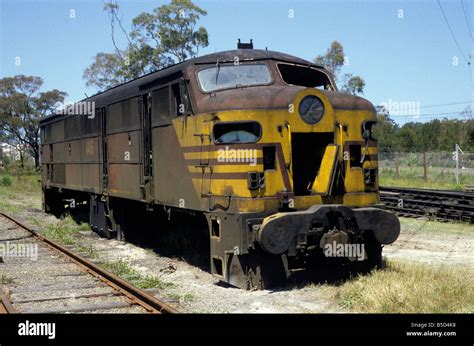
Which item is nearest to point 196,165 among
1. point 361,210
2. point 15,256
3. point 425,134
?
point 361,210

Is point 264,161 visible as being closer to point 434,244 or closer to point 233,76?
point 233,76

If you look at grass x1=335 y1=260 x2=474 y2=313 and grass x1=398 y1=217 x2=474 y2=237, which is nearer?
grass x1=335 y1=260 x2=474 y2=313

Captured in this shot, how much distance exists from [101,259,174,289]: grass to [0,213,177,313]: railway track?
275mm

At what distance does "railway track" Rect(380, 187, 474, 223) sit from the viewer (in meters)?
15.1

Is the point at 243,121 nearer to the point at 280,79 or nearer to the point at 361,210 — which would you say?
the point at 280,79

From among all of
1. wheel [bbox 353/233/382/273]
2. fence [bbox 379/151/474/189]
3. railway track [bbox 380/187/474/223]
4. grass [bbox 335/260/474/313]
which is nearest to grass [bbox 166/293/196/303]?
grass [bbox 335/260/474/313]

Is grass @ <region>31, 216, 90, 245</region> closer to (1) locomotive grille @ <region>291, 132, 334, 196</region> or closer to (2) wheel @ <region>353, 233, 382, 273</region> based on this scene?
(1) locomotive grille @ <region>291, 132, 334, 196</region>

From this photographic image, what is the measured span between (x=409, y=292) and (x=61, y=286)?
498 centimetres

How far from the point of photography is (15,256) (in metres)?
11.2

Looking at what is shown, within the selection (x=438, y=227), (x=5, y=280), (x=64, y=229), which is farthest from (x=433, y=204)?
(x=5, y=280)

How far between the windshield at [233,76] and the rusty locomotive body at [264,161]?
0.05 feet

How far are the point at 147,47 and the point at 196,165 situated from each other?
31711mm

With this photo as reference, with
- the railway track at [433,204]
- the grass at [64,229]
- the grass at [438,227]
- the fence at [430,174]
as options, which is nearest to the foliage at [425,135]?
the fence at [430,174]

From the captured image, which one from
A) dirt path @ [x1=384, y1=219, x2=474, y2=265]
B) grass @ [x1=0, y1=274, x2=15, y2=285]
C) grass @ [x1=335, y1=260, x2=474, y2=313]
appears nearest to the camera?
grass @ [x1=335, y1=260, x2=474, y2=313]
